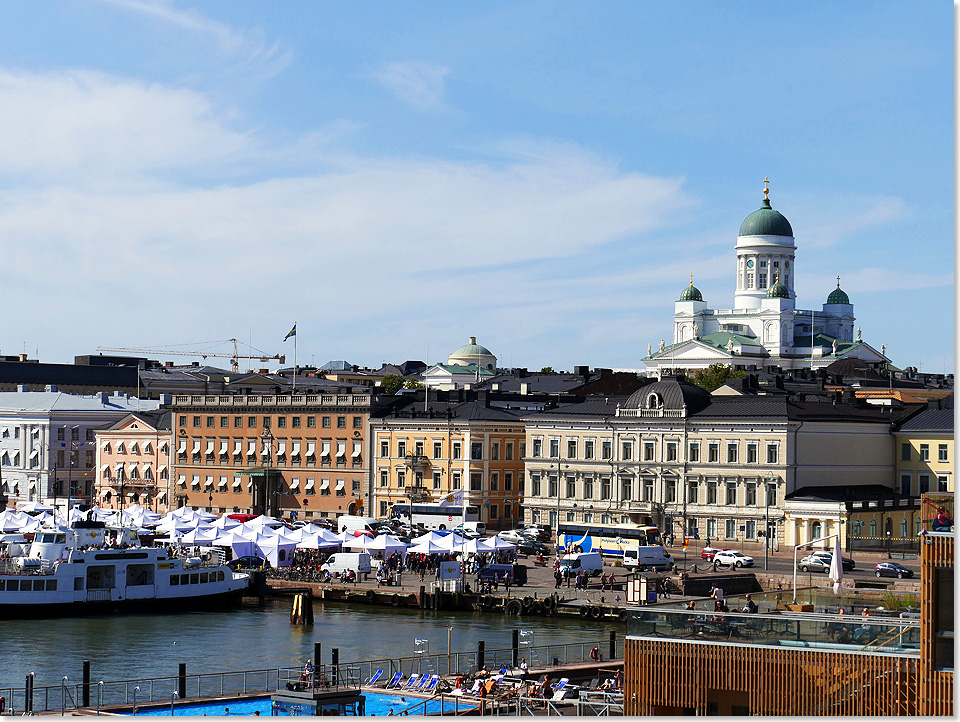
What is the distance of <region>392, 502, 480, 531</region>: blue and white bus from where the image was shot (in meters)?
79.4

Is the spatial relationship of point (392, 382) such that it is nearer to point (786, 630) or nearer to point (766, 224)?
point (766, 224)

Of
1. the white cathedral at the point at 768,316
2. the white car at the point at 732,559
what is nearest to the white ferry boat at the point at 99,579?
the white car at the point at 732,559

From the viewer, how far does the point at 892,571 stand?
58.1 metres

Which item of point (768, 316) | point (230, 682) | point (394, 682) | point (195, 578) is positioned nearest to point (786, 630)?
point (394, 682)

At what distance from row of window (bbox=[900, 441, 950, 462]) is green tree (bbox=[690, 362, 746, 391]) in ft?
111

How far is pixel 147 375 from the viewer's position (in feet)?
469

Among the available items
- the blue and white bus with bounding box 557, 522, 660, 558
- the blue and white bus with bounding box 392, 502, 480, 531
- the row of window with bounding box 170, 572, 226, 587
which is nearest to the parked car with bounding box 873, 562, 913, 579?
the blue and white bus with bounding box 557, 522, 660, 558

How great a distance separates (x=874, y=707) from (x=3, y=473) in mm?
96591

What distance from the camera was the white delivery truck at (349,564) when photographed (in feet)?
197

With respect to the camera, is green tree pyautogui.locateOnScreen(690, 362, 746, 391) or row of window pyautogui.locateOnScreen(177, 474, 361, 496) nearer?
row of window pyautogui.locateOnScreen(177, 474, 361, 496)

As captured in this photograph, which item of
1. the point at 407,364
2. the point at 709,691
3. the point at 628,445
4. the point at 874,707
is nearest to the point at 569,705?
the point at 709,691

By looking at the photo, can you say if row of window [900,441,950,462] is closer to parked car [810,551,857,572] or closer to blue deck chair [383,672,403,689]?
parked car [810,551,857,572]

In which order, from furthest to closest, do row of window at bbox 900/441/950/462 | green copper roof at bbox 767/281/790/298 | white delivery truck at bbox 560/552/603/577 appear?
green copper roof at bbox 767/281/790/298 < row of window at bbox 900/441/950/462 < white delivery truck at bbox 560/552/603/577

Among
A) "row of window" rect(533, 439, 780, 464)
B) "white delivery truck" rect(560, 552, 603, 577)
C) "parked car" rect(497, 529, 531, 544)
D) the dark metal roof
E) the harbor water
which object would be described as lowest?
the harbor water
